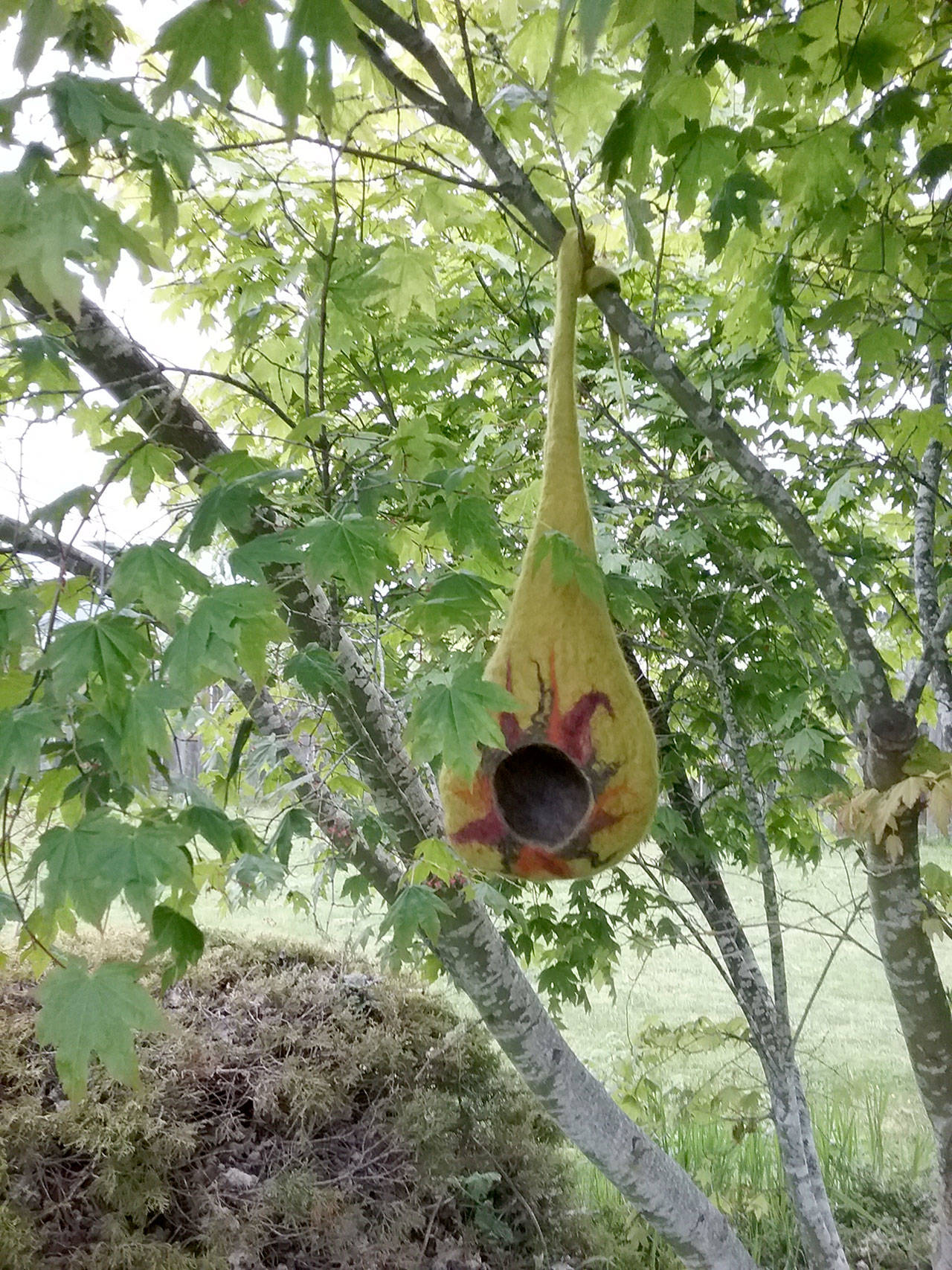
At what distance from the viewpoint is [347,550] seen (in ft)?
3.81

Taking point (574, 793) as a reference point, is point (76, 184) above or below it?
above

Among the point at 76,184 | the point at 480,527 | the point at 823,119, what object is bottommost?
the point at 480,527

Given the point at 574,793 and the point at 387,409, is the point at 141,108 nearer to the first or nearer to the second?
the point at 574,793

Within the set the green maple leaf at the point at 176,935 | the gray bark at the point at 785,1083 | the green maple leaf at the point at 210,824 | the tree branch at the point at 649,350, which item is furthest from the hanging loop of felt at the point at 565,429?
the gray bark at the point at 785,1083

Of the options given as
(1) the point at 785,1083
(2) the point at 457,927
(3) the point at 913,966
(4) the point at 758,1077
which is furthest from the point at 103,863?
(4) the point at 758,1077

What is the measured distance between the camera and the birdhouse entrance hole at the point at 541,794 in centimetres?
116

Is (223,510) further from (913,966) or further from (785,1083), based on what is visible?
(785,1083)

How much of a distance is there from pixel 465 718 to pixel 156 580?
0.38 meters

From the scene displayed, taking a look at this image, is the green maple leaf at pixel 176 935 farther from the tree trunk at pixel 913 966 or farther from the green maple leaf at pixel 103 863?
the tree trunk at pixel 913 966

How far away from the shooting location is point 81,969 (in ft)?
3.34

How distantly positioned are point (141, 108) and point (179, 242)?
3.53 ft

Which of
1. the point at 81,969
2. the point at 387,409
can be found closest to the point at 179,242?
the point at 387,409

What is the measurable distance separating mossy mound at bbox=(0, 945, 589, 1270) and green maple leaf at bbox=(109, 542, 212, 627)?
1726mm

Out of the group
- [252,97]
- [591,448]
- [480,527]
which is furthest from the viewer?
[591,448]
